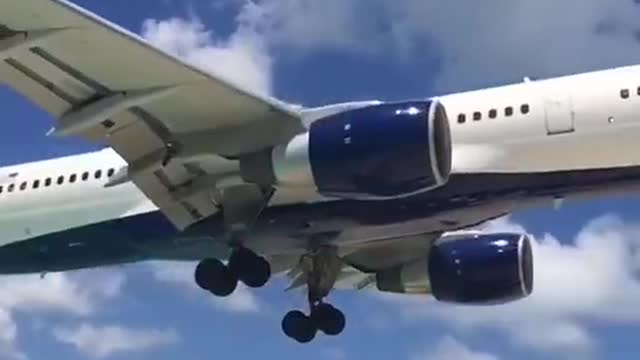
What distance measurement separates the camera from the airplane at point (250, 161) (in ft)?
76.8

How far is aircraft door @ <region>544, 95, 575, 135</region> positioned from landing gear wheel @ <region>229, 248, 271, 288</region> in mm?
6896

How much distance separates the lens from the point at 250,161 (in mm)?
25109

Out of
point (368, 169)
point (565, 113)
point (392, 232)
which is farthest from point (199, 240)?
point (565, 113)

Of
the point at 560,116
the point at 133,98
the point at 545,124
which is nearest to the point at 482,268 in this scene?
the point at 545,124

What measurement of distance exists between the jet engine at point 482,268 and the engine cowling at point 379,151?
6.92 metres

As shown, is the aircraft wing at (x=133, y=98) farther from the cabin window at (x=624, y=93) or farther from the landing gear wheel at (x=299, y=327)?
the cabin window at (x=624, y=93)

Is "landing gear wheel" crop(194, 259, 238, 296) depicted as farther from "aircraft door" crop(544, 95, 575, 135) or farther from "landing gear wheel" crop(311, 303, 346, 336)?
"aircraft door" crop(544, 95, 575, 135)

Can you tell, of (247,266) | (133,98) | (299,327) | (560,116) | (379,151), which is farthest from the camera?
(299,327)

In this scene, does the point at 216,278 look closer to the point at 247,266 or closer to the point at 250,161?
the point at 247,266

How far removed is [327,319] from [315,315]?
270mm

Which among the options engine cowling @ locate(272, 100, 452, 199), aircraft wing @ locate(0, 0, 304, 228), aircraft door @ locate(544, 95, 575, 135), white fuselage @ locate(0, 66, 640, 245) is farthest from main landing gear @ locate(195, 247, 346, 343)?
aircraft door @ locate(544, 95, 575, 135)

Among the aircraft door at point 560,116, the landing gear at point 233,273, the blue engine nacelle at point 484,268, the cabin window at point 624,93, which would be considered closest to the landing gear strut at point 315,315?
the landing gear at point 233,273

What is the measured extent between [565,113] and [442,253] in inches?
268

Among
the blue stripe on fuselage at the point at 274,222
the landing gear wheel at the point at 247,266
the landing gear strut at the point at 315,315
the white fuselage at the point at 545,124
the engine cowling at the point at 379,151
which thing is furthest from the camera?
the landing gear strut at the point at 315,315
